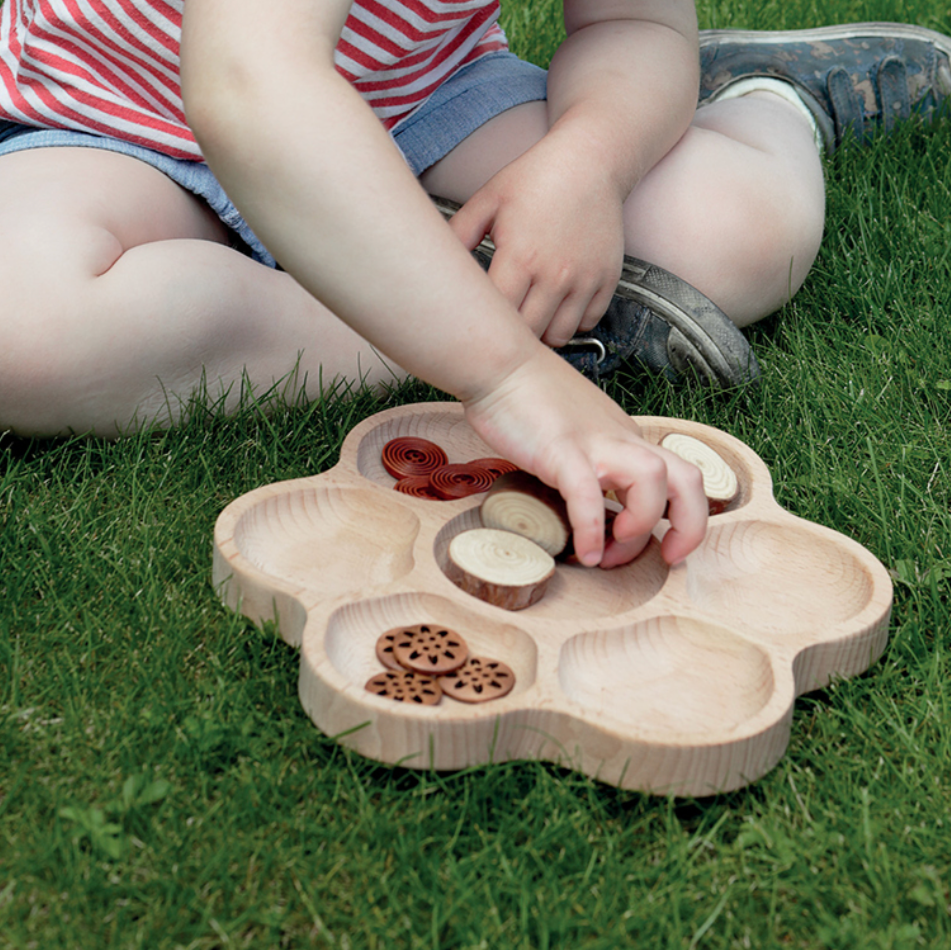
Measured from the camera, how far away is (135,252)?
3.27ft

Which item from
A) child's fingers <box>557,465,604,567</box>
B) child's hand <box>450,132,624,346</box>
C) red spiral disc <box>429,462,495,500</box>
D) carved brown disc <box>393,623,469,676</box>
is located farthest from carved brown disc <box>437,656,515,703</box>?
child's hand <box>450,132,624,346</box>

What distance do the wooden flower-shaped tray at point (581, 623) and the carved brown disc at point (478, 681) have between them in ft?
0.03

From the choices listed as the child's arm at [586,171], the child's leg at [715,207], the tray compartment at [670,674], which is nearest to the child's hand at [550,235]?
the child's arm at [586,171]

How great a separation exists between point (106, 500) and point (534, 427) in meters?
0.42

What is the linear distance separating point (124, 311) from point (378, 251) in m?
0.34

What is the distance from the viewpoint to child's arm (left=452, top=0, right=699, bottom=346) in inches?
38.9

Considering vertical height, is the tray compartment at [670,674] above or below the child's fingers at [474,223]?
below

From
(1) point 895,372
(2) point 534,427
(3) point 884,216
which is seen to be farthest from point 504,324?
(3) point 884,216

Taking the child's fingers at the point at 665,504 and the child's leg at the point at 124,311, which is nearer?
the child's fingers at the point at 665,504

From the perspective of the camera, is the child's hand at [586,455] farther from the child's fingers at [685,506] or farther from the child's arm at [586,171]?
the child's arm at [586,171]

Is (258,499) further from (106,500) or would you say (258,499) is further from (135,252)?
(135,252)

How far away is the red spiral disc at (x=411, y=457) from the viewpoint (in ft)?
3.10

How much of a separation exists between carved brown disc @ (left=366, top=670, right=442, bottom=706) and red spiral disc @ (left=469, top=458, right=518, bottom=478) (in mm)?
266

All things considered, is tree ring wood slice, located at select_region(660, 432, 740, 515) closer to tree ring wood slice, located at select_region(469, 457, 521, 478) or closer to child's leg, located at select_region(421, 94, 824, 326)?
tree ring wood slice, located at select_region(469, 457, 521, 478)
